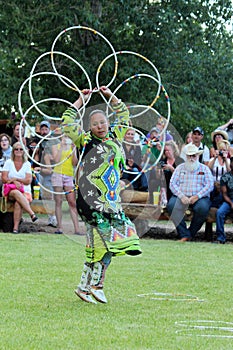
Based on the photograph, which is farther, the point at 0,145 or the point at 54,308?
the point at 0,145

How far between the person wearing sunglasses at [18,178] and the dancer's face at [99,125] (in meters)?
6.95

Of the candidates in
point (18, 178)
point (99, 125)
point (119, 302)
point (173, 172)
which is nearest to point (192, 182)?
point (173, 172)

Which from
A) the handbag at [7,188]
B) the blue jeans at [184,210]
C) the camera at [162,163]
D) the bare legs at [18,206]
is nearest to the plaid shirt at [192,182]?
the blue jeans at [184,210]

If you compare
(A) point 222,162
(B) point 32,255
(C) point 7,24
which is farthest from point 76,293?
(C) point 7,24

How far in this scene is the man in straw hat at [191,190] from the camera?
1424 cm

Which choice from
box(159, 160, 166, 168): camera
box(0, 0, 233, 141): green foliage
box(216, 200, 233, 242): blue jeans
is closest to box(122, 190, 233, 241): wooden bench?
box(216, 200, 233, 242): blue jeans

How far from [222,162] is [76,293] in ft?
24.7

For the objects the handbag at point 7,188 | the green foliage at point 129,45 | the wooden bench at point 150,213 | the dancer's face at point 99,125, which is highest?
the green foliage at point 129,45

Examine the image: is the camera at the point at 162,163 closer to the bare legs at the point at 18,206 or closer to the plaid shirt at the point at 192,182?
the plaid shirt at the point at 192,182

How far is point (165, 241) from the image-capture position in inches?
561

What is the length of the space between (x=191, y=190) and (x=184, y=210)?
39 cm

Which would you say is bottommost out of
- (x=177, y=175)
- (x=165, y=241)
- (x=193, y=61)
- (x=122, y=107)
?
(x=165, y=241)

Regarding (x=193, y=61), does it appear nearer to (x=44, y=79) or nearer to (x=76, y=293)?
(x=44, y=79)

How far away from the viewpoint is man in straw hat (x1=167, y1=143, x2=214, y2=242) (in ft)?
46.7
